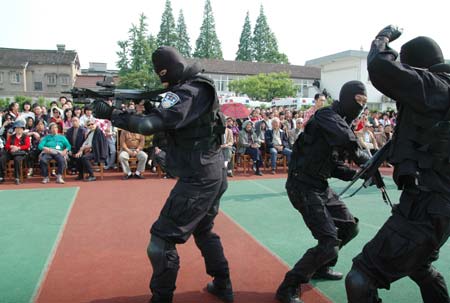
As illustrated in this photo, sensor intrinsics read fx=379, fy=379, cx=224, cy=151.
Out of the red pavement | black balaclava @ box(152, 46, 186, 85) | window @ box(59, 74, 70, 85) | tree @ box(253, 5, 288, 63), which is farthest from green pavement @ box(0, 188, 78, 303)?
tree @ box(253, 5, 288, 63)

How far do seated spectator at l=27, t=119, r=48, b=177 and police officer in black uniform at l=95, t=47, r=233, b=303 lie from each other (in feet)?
26.7

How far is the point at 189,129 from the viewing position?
310 centimetres

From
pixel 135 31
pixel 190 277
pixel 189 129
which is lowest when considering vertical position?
pixel 190 277

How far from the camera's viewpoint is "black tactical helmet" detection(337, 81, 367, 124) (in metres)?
3.33

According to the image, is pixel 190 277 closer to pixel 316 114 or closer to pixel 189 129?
pixel 189 129

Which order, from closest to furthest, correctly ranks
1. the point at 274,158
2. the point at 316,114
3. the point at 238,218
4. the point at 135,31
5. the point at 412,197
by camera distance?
the point at 412,197 < the point at 316,114 < the point at 238,218 < the point at 274,158 < the point at 135,31

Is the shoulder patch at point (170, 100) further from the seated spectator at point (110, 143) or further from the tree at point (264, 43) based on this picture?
the tree at point (264, 43)

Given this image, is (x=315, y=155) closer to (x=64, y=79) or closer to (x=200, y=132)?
(x=200, y=132)

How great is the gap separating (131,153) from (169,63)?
7.63m

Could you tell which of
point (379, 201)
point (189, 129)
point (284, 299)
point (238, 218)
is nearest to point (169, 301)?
point (284, 299)

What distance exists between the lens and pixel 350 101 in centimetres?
336

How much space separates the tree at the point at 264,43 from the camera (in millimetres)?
72000

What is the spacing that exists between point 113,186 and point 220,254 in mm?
6256

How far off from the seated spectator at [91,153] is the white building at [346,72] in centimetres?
4649
